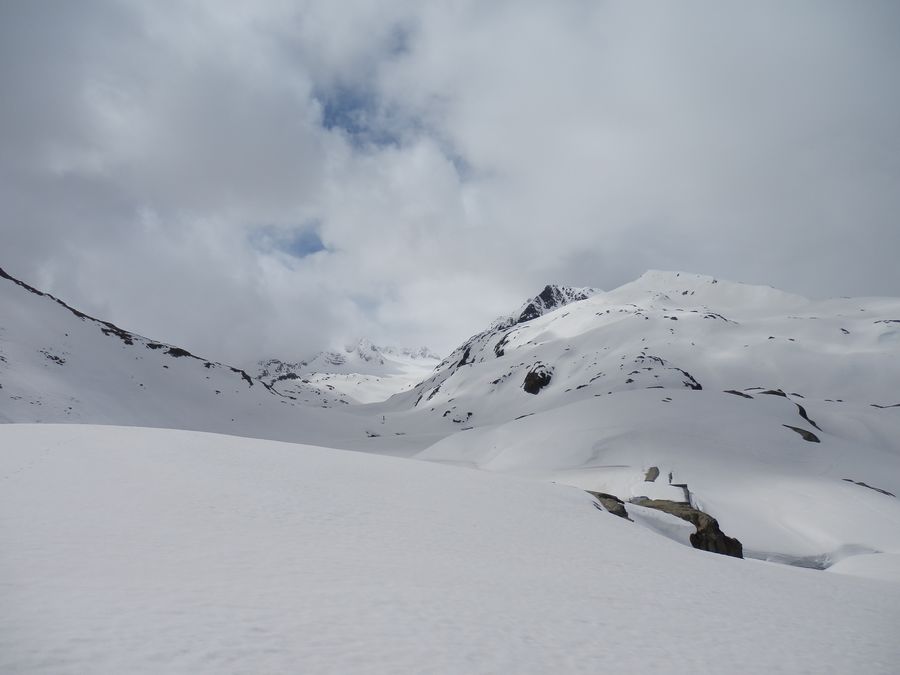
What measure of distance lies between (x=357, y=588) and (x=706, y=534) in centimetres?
1934

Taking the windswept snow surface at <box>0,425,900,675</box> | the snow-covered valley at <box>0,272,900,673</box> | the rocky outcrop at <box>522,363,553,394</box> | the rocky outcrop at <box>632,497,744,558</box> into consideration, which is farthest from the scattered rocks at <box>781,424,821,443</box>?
the rocky outcrop at <box>522,363,553,394</box>

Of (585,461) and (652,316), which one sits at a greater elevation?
(652,316)

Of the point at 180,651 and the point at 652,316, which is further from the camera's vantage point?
the point at 652,316

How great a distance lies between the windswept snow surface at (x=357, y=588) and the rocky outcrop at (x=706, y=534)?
19.4 feet

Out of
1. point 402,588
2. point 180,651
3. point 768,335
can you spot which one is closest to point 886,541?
point 402,588

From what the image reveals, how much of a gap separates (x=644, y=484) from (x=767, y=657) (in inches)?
933

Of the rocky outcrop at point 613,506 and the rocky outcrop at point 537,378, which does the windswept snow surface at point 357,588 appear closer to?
the rocky outcrop at point 613,506

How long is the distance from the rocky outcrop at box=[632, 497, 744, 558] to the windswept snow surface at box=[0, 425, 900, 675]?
5900mm

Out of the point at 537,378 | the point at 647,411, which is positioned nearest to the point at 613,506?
the point at 647,411

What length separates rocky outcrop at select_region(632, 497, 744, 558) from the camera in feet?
66.2

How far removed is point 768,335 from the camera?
A: 5074 inches

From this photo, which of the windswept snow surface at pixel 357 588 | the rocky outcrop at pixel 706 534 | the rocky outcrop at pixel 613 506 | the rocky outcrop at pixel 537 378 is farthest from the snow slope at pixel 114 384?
the rocky outcrop at pixel 706 534

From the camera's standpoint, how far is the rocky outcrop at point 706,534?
66.2ft

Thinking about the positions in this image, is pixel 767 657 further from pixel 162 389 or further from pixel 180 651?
pixel 162 389
